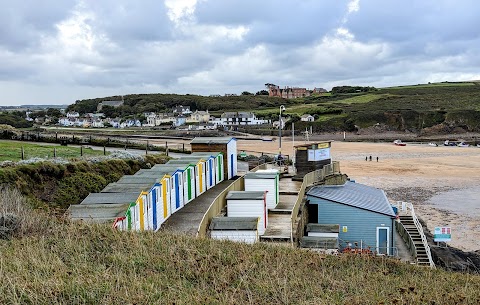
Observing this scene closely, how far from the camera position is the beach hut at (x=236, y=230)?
13375mm

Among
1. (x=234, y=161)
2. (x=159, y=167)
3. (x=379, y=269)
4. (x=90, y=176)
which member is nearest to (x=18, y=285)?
(x=379, y=269)

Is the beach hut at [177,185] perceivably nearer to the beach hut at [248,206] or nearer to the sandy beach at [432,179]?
the beach hut at [248,206]

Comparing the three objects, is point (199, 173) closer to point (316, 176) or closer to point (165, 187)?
point (165, 187)

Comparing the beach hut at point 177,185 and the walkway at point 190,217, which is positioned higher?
the beach hut at point 177,185

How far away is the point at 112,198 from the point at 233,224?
3514 millimetres

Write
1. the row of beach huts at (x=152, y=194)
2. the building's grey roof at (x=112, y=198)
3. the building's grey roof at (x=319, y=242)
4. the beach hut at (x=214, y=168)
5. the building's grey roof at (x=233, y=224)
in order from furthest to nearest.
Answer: the beach hut at (x=214, y=168), the building's grey roof at (x=319, y=242), the building's grey roof at (x=233, y=224), the building's grey roof at (x=112, y=198), the row of beach huts at (x=152, y=194)

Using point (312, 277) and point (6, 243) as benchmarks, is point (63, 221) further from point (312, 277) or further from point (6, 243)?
point (312, 277)

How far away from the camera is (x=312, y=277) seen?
23.1ft

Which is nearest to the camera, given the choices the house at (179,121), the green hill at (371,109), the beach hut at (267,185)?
the beach hut at (267,185)

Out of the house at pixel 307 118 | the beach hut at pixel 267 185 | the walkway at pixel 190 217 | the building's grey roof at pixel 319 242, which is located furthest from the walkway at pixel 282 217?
the house at pixel 307 118

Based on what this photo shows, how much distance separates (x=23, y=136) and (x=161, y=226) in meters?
29.1

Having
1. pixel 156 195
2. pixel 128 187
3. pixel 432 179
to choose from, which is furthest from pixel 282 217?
pixel 432 179

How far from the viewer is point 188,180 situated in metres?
18.5

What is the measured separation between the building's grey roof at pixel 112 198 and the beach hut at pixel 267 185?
6.35 m
